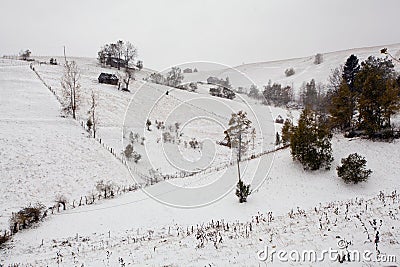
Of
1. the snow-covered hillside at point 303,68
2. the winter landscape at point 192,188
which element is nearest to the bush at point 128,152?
the winter landscape at point 192,188

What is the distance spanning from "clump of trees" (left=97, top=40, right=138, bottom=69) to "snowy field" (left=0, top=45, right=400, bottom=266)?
172 feet

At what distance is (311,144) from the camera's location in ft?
81.8

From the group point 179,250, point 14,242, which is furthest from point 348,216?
point 14,242

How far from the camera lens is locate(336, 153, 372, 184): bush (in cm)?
2119

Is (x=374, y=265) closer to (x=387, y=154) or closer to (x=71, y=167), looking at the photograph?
(x=387, y=154)

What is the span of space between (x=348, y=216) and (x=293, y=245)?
12.5ft

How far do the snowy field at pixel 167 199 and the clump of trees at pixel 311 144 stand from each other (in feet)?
3.24

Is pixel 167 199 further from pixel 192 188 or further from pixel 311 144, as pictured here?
pixel 311 144

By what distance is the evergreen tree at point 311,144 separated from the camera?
24.4 meters

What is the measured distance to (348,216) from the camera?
10375 millimetres

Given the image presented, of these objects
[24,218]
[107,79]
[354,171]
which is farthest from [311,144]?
[107,79]

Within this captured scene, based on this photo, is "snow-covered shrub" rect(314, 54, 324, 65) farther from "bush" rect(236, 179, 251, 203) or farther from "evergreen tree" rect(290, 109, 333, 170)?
"bush" rect(236, 179, 251, 203)

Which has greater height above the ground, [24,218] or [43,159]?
[43,159]

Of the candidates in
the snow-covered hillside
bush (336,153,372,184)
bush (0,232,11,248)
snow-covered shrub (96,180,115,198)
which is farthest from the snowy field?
the snow-covered hillside
